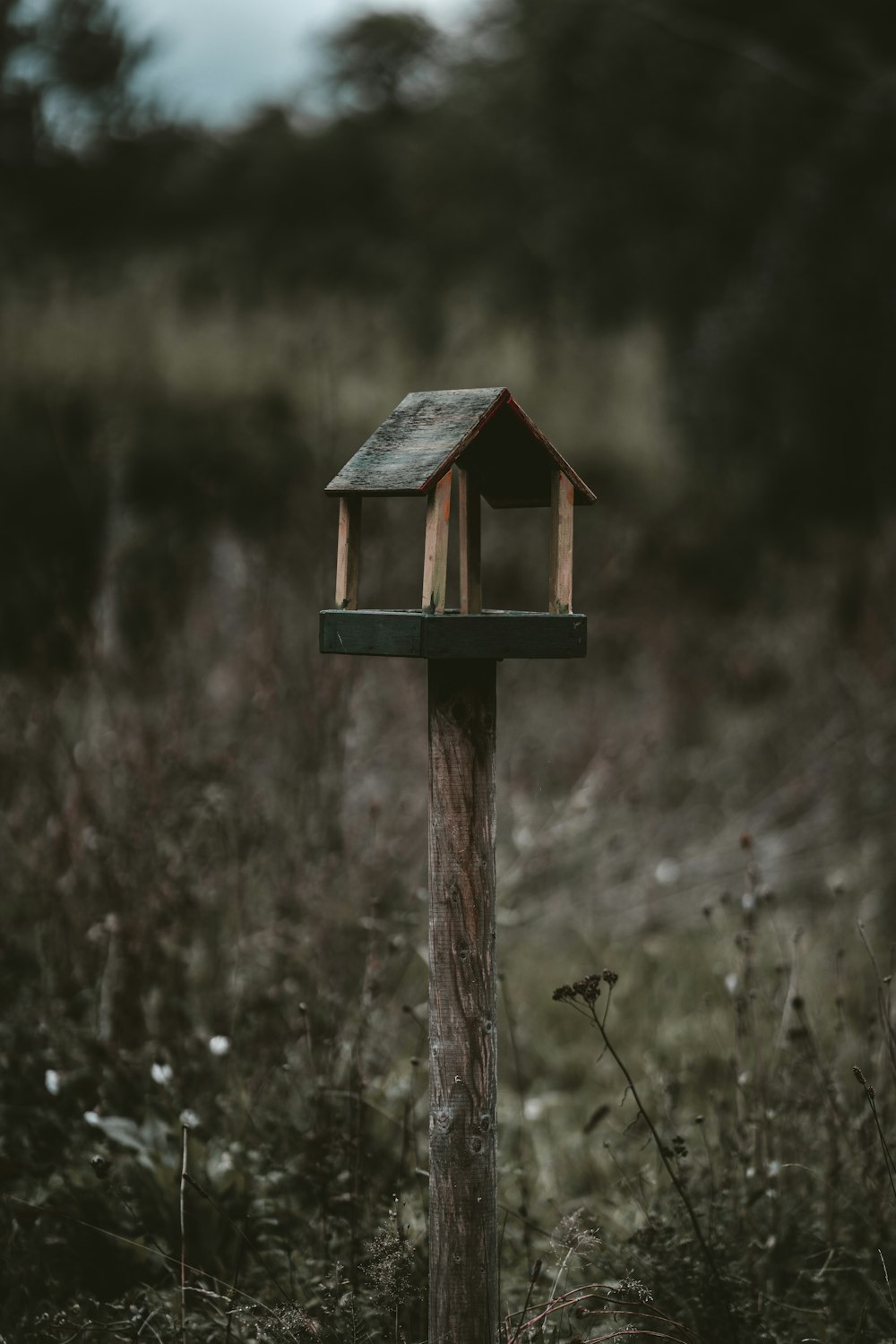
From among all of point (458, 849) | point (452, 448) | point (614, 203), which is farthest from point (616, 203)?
point (458, 849)

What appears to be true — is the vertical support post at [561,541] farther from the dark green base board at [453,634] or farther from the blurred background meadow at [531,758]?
the blurred background meadow at [531,758]

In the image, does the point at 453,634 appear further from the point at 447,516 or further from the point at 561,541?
the point at 561,541

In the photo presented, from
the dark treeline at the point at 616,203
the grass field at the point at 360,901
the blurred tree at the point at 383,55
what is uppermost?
the blurred tree at the point at 383,55

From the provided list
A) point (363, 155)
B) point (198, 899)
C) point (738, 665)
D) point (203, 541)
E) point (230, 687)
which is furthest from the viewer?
point (363, 155)

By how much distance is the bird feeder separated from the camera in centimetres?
211

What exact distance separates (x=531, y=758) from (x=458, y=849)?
3.65m

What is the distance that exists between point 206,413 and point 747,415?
421 centimetres

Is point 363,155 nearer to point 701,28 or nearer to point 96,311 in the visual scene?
point 701,28

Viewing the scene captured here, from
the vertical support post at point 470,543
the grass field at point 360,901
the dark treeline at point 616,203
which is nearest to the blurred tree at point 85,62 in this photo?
the dark treeline at point 616,203

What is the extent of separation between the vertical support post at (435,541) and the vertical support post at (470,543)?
0.67 ft

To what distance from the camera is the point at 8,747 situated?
4246mm

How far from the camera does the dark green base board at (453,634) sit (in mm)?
2033

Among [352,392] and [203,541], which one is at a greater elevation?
[352,392]

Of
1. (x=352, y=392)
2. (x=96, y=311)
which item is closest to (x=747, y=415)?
(x=352, y=392)
